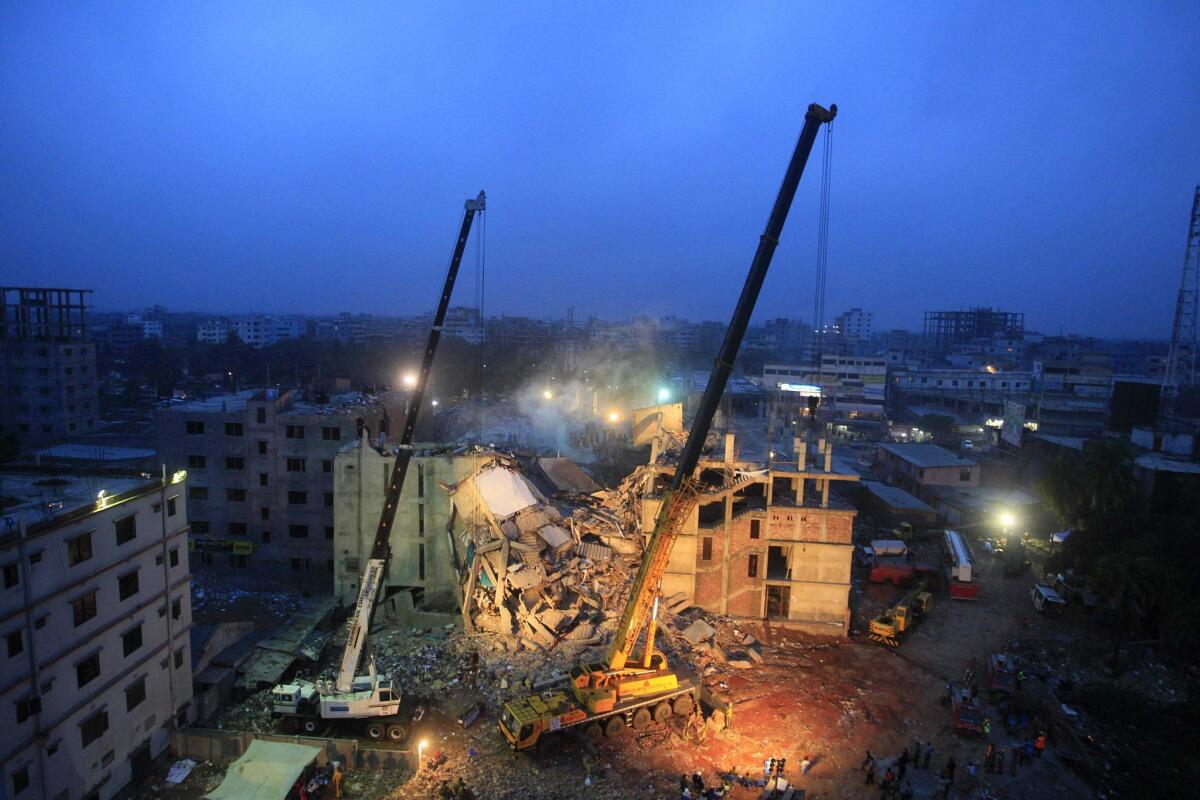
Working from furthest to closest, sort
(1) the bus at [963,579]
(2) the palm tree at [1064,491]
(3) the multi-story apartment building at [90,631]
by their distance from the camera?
(2) the palm tree at [1064,491] → (1) the bus at [963,579] → (3) the multi-story apartment building at [90,631]

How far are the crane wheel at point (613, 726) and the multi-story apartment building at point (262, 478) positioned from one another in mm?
15981

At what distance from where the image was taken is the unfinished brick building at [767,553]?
21.8 metres

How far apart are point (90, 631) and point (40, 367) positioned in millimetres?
39765

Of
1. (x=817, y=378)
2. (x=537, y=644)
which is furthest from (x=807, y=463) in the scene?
(x=817, y=378)

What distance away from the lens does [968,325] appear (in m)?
125

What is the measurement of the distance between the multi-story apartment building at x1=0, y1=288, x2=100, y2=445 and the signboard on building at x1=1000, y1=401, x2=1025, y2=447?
61771 millimetres

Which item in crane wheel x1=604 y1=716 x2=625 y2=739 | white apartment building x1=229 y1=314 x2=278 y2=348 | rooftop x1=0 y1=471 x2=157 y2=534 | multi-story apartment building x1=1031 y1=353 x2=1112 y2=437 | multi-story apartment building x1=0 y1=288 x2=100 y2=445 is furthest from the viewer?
white apartment building x1=229 y1=314 x2=278 y2=348

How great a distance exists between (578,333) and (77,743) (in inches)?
4577

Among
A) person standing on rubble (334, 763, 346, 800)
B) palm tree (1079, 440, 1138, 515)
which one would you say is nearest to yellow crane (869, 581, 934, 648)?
palm tree (1079, 440, 1138, 515)

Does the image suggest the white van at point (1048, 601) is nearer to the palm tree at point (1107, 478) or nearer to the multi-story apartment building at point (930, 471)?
the palm tree at point (1107, 478)

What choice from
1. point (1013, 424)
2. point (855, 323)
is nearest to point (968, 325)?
point (855, 323)

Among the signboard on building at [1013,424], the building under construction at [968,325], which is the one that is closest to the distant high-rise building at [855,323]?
the building under construction at [968,325]

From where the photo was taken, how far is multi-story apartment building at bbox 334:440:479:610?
23781 millimetres

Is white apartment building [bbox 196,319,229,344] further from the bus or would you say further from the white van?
the white van
